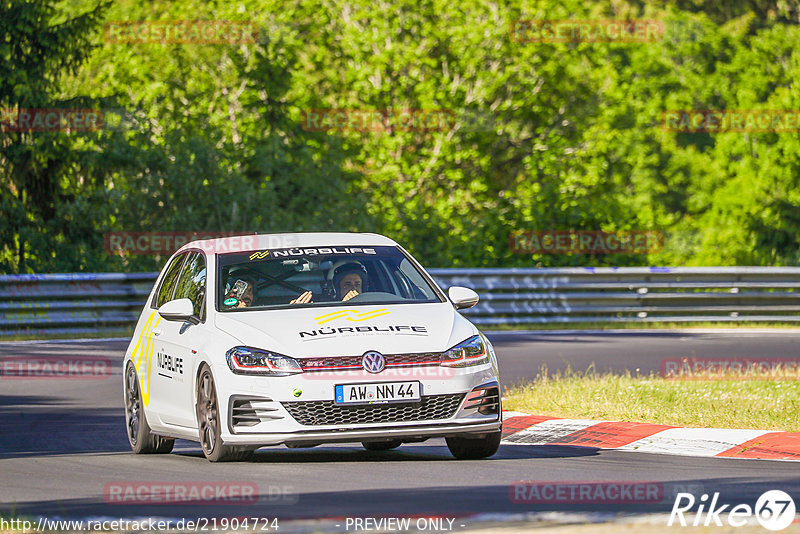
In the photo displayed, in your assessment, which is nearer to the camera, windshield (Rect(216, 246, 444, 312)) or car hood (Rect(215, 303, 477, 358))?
car hood (Rect(215, 303, 477, 358))

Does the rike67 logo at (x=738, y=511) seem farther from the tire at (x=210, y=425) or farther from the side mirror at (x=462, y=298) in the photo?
the tire at (x=210, y=425)

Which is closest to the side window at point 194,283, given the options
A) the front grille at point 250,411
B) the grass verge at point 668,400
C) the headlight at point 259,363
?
the headlight at point 259,363

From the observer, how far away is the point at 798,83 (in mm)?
35812

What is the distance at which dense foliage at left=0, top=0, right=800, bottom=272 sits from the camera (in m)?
27.3

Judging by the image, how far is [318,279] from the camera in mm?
10086

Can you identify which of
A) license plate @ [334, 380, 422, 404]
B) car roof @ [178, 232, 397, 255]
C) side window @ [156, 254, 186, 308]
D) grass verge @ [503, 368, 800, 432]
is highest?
car roof @ [178, 232, 397, 255]

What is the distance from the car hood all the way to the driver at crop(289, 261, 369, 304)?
0.38m

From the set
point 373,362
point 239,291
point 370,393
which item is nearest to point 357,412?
point 370,393

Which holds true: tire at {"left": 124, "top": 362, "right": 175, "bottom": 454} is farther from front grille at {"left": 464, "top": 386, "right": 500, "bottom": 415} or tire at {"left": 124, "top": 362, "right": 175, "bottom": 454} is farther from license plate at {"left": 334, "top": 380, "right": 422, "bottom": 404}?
front grille at {"left": 464, "top": 386, "right": 500, "bottom": 415}

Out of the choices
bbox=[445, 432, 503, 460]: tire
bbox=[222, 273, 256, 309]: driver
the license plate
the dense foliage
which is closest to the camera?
the license plate

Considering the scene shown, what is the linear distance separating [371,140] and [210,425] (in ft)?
92.8

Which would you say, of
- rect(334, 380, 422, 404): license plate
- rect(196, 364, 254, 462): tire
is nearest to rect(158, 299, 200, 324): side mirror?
rect(196, 364, 254, 462): tire

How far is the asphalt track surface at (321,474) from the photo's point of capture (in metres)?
7.19

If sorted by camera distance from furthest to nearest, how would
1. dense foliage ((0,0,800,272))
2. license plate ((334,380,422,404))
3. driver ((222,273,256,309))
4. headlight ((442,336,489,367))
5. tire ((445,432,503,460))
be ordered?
A: dense foliage ((0,0,800,272))
driver ((222,273,256,309))
tire ((445,432,503,460))
headlight ((442,336,489,367))
license plate ((334,380,422,404))
